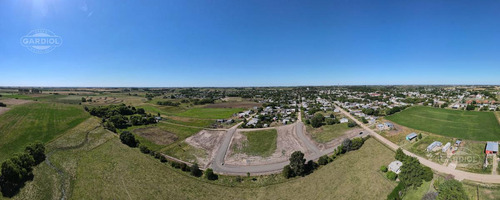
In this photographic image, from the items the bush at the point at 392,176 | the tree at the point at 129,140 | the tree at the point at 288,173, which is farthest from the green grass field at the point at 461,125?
the tree at the point at 129,140

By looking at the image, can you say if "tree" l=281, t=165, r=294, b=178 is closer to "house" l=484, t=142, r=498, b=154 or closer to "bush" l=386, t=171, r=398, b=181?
"bush" l=386, t=171, r=398, b=181

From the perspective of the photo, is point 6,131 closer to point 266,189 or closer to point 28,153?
point 28,153

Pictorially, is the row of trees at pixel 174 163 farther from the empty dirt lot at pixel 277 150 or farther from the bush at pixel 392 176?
the bush at pixel 392 176

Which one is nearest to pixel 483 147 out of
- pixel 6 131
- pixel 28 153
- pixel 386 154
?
pixel 386 154

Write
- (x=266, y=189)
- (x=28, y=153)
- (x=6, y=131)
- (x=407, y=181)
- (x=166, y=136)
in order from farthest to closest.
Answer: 1. (x=166, y=136)
2. (x=6, y=131)
3. (x=28, y=153)
4. (x=266, y=189)
5. (x=407, y=181)

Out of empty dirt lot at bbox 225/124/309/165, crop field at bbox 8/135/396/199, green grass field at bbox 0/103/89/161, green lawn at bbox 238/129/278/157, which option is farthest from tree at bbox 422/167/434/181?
green grass field at bbox 0/103/89/161

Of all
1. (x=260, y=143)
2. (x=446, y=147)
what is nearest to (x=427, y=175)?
→ (x=446, y=147)
